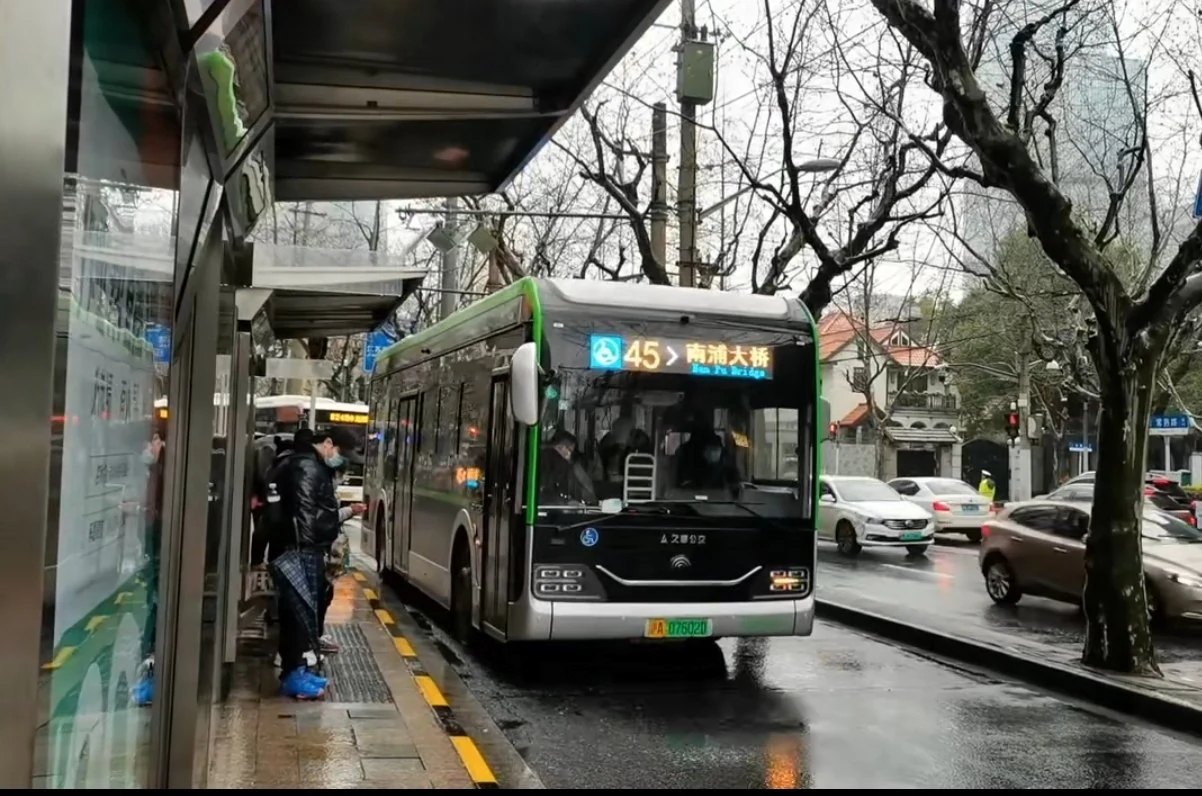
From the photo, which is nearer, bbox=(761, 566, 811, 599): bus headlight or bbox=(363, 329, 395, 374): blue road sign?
bbox=(761, 566, 811, 599): bus headlight

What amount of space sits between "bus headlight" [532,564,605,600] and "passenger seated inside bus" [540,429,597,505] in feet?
1.69

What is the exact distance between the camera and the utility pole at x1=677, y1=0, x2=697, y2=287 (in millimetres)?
14539

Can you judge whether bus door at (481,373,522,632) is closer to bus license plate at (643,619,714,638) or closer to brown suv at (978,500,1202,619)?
bus license plate at (643,619,714,638)

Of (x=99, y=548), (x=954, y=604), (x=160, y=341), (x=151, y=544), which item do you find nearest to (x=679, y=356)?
(x=151, y=544)

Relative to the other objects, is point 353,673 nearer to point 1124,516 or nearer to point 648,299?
point 648,299

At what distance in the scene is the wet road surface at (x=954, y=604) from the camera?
11.2m

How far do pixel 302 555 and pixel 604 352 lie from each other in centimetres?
280

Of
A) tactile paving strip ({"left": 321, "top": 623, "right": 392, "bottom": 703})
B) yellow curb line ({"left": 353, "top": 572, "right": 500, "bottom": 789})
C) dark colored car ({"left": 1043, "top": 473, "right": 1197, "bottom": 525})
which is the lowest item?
yellow curb line ({"left": 353, "top": 572, "right": 500, "bottom": 789})

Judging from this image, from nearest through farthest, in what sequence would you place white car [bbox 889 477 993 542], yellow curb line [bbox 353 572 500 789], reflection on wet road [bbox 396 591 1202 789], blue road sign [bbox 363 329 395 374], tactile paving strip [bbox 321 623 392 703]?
yellow curb line [bbox 353 572 500 789], reflection on wet road [bbox 396 591 1202 789], tactile paving strip [bbox 321 623 392 703], blue road sign [bbox 363 329 395 374], white car [bbox 889 477 993 542]

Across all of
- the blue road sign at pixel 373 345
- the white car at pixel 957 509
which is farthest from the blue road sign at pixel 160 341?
the white car at pixel 957 509

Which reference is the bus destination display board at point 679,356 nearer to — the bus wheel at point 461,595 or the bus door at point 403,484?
the bus wheel at point 461,595

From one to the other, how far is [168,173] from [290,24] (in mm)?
2041

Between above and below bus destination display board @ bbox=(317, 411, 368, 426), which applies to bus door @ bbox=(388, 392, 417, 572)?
below

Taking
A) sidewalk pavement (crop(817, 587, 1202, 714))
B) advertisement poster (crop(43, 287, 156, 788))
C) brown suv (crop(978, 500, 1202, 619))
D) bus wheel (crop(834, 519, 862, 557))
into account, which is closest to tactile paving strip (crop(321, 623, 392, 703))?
advertisement poster (crop(43, 287, 156, 788))
